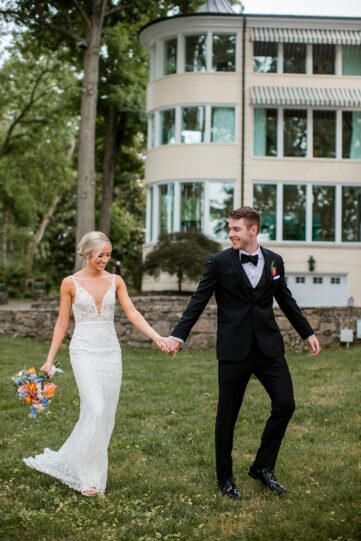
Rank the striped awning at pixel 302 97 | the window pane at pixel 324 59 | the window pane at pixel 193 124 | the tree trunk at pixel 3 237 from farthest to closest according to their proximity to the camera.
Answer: the tree trunk at pixel 3 237, the window pane at pixel 324 59, the window pane at pixel 193 124, the striped awning at pixel 302 97

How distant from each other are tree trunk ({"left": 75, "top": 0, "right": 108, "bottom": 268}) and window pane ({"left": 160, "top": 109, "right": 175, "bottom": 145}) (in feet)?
20.3

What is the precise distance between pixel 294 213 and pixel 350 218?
6.55 ft

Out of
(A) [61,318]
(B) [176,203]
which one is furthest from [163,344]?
(B) [176,203]

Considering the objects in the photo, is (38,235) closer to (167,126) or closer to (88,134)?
(167,126)

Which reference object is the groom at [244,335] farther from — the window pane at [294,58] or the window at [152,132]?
the window pane at [294,58]

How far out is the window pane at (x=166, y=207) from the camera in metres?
27.4

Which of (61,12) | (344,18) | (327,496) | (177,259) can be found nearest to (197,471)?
(327,496)

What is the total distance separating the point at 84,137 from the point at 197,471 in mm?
15378

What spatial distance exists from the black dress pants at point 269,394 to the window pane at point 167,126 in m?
21.8

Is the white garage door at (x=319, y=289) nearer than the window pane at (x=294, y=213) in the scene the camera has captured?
Yes

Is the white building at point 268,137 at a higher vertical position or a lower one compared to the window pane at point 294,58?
lower

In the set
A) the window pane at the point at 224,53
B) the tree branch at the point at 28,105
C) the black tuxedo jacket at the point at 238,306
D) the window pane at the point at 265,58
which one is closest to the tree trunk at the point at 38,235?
the tree branch at the point at 28,105

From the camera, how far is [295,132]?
28156 mm

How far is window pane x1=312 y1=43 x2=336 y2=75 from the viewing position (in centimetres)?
2833
